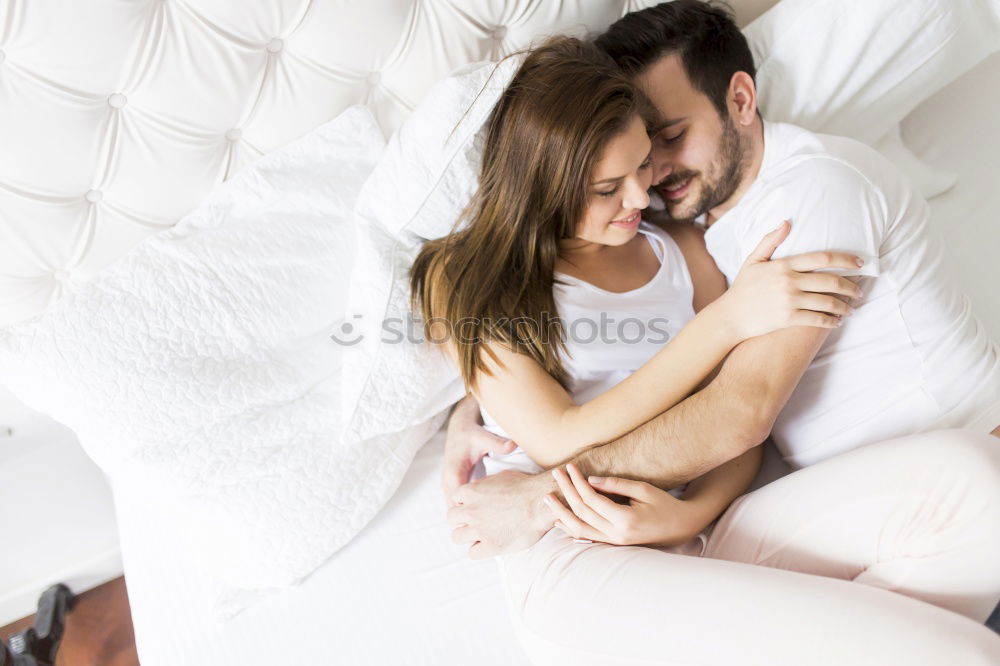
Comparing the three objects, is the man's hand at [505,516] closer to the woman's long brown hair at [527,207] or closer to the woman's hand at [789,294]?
the woman's long brown hair at [527,207]

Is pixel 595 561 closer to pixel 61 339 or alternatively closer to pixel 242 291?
pixel 242 291

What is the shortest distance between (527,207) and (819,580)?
0.71 metres

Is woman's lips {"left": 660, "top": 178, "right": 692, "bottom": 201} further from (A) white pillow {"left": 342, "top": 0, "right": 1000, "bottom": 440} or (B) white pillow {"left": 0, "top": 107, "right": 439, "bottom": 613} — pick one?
(B) white pillow {"left": 0, "top": 107, "right": 439, "bottom": 613}

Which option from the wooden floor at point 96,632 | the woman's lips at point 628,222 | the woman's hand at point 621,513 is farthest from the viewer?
the wooden floor at point 96,632

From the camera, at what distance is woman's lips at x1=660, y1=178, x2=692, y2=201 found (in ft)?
4.32

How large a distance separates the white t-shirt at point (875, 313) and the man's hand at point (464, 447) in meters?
0.54

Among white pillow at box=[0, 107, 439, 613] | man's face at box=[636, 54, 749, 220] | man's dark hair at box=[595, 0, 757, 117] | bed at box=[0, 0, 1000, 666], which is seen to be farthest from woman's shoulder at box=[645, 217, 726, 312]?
white pillow at box=[0, 107, 439, 613]

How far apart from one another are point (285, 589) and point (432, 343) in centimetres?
50

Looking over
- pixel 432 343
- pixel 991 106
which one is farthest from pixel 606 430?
pixel 991 106

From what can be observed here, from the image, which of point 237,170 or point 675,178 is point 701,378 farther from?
point 237,170

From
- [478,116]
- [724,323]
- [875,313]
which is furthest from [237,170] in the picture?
[875,313]

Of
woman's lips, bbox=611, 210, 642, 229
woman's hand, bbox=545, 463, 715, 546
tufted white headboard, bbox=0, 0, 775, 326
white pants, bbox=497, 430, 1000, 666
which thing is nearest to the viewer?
white pants, bbox=497, 430, 1000, 666

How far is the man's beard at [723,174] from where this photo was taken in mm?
1276

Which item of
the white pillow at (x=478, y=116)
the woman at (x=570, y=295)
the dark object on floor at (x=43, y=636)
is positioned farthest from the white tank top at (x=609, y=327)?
the dark object on floor at (x=43, y=636)
